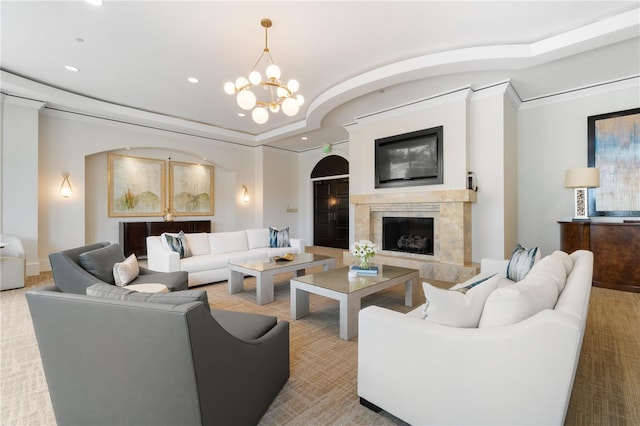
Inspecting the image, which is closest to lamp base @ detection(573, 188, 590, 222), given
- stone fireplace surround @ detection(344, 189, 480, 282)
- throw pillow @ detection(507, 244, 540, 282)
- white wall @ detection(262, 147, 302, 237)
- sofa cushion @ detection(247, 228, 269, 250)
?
stone fireplace surround @ detection(344, 189, 480, 282)

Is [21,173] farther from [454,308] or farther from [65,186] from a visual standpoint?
[454,308]

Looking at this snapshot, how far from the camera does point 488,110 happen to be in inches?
185

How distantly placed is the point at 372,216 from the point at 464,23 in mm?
3594

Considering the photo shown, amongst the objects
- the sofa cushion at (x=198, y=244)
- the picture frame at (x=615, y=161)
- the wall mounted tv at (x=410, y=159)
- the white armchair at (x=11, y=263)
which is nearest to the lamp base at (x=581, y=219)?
the picture frame at (x=615, y=161)

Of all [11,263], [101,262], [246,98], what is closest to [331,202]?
[246,98]

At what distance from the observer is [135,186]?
6.61 m

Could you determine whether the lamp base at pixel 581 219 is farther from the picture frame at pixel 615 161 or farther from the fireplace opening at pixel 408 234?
A: the fireplace opening at pixel 408 234

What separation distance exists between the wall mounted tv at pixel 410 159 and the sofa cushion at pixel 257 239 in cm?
245

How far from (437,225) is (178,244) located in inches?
169

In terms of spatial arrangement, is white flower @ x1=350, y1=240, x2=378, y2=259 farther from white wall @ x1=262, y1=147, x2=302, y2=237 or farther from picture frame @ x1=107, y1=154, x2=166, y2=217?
picture frame @ x1=107, y1=154, x2=166, y2=217

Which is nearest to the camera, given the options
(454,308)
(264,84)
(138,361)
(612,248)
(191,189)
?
(138,361)

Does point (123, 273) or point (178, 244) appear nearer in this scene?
point (123, 273)

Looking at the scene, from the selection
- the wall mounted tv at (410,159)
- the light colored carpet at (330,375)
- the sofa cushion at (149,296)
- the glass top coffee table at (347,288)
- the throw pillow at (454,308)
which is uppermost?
the wall mounted tv at (410,159)

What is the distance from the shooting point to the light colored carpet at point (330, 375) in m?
1.68
